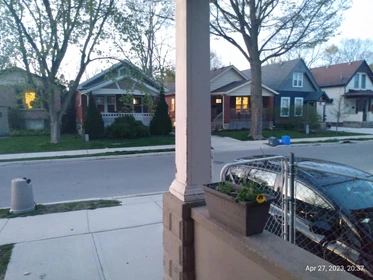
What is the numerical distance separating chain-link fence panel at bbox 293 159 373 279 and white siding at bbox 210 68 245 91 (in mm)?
26071

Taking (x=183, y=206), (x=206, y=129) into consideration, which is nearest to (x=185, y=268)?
(x=183, y=206)

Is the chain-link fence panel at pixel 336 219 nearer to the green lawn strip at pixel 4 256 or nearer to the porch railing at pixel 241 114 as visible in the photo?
the green lawn strip at pixel 4 256

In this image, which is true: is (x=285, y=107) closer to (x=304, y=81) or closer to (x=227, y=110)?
(x=304, y=81)

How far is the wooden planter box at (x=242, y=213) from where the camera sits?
1976 mm

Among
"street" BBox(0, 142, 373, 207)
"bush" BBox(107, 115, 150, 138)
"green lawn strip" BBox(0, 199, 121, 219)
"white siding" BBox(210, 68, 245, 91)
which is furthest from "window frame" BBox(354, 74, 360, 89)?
"green lawn strip" BBox(0, 199, 121, 219)

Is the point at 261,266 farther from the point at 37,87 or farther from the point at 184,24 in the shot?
the point at 37,87

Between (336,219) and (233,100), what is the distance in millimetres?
26233

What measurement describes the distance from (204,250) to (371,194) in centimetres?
240

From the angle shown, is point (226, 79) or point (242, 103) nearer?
point (242, 103)

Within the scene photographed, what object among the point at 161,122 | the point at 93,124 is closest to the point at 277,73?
the point at 161,122

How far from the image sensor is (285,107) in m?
29.5

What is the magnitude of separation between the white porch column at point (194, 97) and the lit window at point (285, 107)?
91.8ft

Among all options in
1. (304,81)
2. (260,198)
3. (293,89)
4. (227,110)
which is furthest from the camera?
(304,81)

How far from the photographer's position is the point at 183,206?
2.72m
